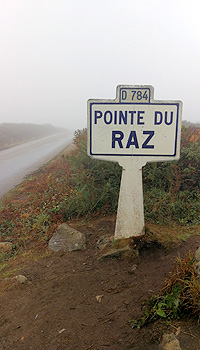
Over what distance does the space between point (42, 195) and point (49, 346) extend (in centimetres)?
420

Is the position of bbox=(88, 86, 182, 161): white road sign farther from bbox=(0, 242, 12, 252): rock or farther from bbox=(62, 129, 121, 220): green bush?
bbox=(0, 242, 12, 252): rock

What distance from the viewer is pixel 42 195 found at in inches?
234

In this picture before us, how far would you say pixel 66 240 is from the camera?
3621mm

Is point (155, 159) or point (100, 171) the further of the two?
point (100, 171)

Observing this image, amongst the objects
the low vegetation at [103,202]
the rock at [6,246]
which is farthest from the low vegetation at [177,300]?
the rock at [6,246]

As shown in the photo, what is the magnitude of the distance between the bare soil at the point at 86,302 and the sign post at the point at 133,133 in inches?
22.3

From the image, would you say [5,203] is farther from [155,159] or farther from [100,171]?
[155,159]

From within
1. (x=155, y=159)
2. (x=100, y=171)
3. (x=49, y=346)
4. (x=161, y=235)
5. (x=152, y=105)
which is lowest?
(x=49, y=346)

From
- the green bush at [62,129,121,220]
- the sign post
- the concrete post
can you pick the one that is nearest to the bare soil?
the concrete post

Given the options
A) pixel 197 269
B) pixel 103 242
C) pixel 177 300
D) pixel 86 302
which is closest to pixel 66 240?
pixel 103 242

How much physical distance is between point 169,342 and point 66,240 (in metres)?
2.24

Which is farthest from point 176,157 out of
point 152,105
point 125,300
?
point 125,300

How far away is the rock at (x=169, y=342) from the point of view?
1.50m

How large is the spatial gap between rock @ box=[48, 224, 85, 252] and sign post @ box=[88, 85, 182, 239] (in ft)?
2.37
